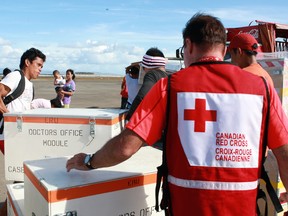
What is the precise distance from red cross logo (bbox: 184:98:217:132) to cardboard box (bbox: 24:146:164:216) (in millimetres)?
638

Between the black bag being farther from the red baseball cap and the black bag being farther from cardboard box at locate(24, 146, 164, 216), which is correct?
the red baseball cap

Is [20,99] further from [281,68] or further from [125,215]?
[281,68]

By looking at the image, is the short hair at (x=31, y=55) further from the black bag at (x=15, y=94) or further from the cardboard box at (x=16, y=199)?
the cardboard box at (x=16, y=199)

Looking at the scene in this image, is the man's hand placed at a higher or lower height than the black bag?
lower

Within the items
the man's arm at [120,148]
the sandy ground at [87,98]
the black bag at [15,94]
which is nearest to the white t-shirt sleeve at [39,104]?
the black bag at [15,94]

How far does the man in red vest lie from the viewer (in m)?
1.58

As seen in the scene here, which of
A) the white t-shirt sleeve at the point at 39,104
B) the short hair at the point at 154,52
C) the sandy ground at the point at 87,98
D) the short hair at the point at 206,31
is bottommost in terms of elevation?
the sandy ground at the point at 87,98

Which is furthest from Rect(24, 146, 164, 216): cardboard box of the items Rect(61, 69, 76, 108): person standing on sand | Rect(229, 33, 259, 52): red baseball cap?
Rect(61, 69, 76, 108): person standing on sand

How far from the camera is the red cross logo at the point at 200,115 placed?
1.58m

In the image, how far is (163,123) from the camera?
1.66 metres

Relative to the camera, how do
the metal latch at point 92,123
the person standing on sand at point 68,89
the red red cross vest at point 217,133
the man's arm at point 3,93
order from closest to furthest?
1. the red red cross vest at point 217,133
2. the metal latch at point 92,123
3. the man's arm at point 3,93
4. the person standing on sand at point 68,89

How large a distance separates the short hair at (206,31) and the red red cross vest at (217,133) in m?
0.12

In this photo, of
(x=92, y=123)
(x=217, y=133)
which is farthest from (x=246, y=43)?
(x=217, y=133)

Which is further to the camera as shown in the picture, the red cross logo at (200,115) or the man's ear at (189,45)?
the man's ear at (189,45)
